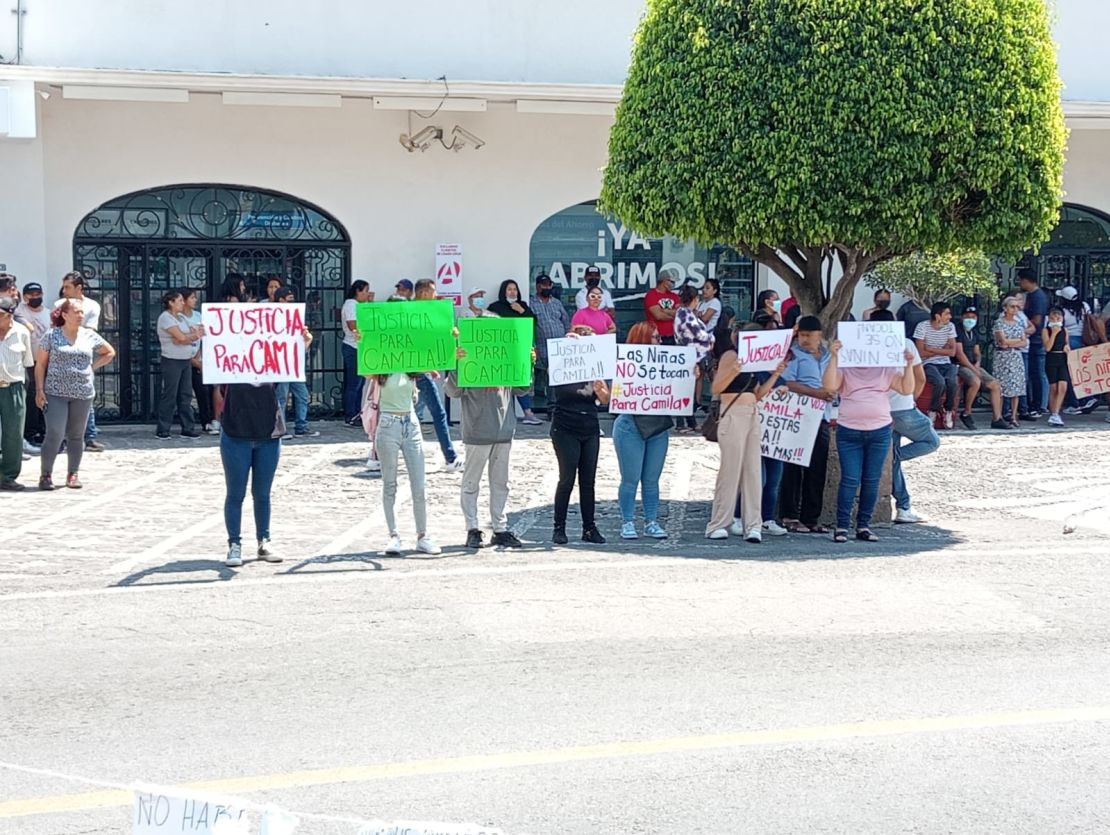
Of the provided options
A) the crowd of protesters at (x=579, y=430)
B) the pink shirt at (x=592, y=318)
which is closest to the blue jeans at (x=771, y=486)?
the crowd of protesters at (x=579, y=430)

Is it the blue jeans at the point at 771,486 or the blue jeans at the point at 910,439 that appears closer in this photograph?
the blue jeans at the point at 771,486

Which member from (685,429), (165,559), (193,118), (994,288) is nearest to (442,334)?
(165,559)

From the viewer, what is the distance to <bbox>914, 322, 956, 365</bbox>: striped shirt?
1781 cm

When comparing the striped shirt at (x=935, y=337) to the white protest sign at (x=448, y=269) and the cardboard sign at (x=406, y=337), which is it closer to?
the white protest sign at (x=448, y=269)

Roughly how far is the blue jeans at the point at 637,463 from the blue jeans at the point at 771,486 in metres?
0.87

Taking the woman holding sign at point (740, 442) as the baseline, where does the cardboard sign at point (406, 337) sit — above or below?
above

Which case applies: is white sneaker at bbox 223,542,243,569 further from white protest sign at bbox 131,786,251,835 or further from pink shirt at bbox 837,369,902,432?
white protest sign at bbox 131,786,251,835

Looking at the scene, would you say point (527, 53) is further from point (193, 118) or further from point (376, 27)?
point (193, 118)

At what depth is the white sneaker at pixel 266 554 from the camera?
1003 centimetres

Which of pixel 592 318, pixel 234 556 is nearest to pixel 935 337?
pixel 592 318

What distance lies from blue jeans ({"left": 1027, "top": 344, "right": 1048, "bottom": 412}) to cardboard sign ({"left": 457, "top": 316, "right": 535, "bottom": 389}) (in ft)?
35.0

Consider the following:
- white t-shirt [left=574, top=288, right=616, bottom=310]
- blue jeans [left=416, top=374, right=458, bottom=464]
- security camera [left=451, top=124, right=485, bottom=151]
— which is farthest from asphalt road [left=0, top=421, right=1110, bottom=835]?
security camera [left=451, top=124, right=485, bottom=151]

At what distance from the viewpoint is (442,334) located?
10.5 meters

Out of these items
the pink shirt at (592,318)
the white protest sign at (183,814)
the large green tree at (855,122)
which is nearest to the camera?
the white protest sign at (183,814)
